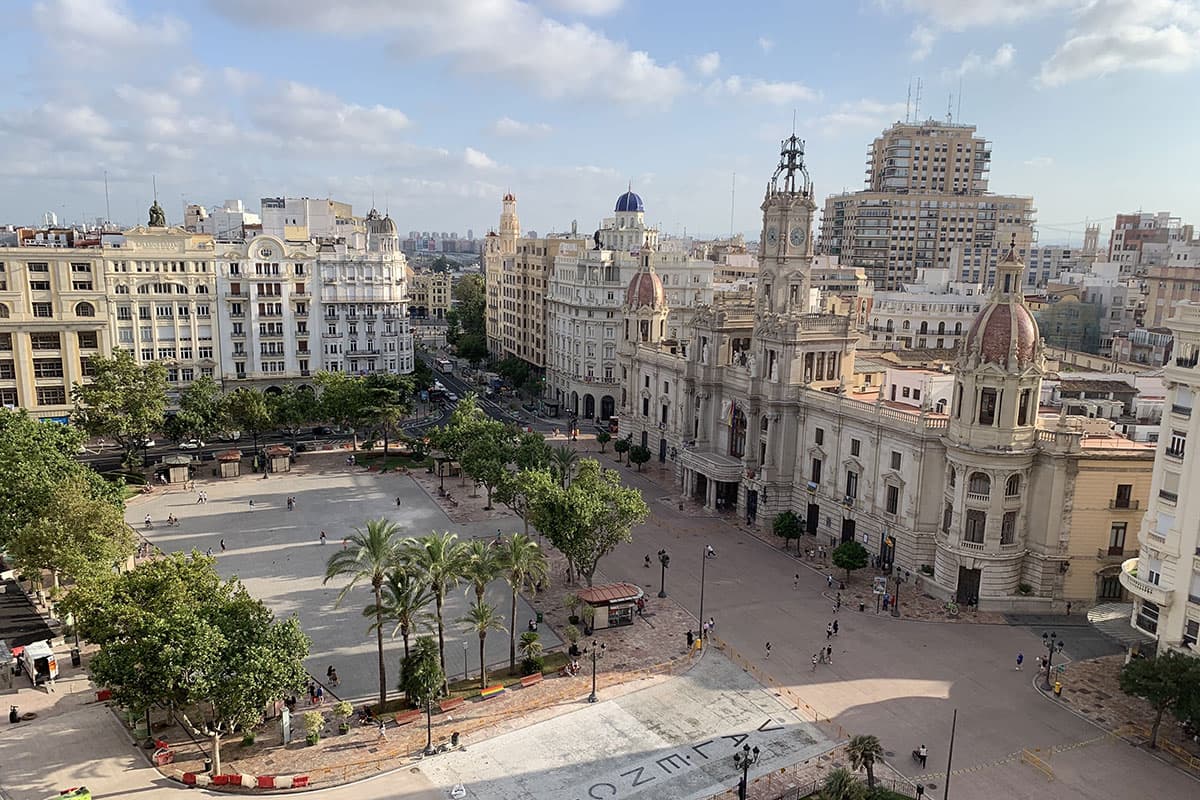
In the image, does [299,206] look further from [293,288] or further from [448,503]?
[448,503]

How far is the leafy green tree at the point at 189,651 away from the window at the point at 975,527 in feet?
152

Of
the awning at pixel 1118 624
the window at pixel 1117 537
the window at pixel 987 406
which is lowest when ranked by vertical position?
the awning at pixel 1118 624

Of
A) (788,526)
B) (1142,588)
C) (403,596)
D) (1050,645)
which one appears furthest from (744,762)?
(788,526)

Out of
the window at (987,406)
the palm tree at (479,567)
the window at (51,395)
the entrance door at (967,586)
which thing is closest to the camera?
the palm tree at (479,567)

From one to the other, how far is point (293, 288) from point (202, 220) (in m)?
63.1

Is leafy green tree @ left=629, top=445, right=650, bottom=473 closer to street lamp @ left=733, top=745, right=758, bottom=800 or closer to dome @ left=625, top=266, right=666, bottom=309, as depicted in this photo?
dome @ left=625, top=266, right=666, bottom=309

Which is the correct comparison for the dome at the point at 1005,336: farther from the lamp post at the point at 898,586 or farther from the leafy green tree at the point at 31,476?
the leafy green tree at the point at 31,476

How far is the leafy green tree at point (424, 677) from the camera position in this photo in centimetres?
4600

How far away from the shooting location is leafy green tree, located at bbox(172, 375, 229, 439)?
318ft

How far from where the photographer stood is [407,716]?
48.4 meters

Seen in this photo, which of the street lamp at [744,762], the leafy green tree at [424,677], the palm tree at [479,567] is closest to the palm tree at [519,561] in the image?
the palm tree at [479,567]

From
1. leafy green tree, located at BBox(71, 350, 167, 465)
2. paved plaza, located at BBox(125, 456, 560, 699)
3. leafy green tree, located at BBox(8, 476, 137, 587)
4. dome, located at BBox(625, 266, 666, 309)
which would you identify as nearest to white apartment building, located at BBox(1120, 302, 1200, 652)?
paved plaza, located at BBox(125, 456, 560, 699)

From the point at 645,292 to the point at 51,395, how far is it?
7288 centimetres

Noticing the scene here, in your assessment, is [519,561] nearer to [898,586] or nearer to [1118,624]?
[898,586]
